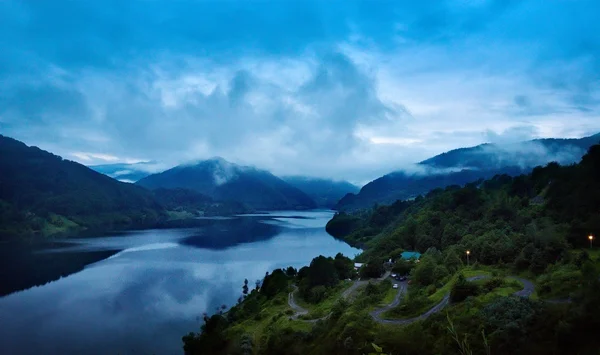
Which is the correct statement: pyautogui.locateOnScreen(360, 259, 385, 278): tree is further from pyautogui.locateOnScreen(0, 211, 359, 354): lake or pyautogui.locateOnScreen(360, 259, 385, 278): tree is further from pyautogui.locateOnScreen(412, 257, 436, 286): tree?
pyautogui.locateOnScreen(0, 211, 359, 354): lake

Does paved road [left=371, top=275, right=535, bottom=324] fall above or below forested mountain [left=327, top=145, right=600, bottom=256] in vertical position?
below

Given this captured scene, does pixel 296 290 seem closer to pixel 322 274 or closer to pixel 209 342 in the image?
pixel 322 274

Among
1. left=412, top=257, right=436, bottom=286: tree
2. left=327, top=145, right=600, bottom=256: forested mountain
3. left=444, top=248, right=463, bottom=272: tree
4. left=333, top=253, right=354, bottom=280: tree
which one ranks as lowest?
left=333, top=253, right=354, bottom=280: tree

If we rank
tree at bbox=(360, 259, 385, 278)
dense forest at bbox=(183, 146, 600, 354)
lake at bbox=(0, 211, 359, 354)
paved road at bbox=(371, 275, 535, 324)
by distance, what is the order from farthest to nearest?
tree at bbox=(360, 259, 385, 278), lake at bbox=(0, 211, 359, 354), paved road at bbox=(371, 275, 535, 324), dense forest at bbox=(183, 146, 600, 354)

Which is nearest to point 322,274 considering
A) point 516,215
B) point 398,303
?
point 398,303

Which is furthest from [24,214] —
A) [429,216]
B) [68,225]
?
[429,216]

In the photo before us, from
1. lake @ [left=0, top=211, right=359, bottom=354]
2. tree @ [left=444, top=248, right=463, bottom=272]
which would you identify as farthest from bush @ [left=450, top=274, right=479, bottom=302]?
lake @ [left=0, top=211, right=359, bottom=354]

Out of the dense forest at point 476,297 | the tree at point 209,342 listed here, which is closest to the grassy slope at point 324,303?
the dense forest at point 476,297
